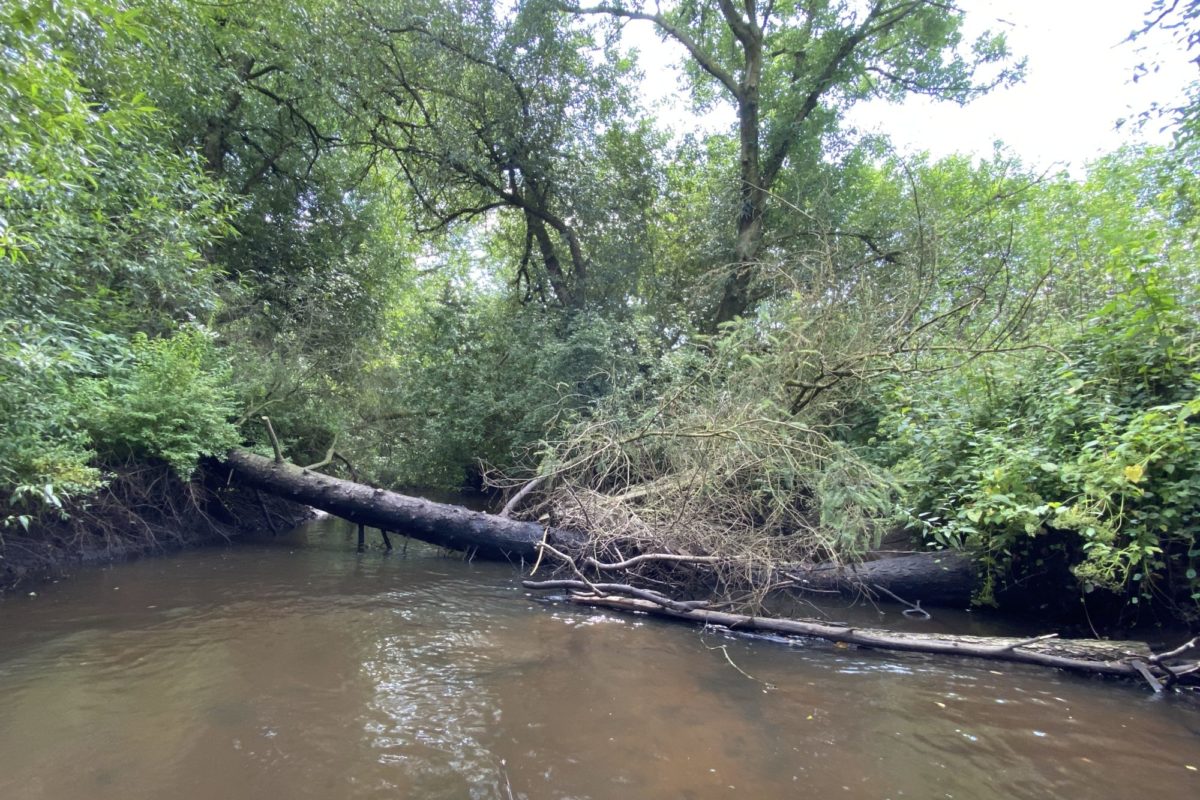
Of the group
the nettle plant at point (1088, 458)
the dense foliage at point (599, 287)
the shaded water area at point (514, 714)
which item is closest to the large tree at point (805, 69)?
the dense foliage at point (599, 287)

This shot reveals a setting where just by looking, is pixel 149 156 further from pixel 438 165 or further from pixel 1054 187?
pixel 1054 187

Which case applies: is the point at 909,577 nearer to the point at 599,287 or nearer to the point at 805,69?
the point at 599,287

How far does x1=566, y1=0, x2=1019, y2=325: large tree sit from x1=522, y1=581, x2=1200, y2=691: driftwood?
7.09 metres

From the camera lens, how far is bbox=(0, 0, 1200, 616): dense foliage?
484cm

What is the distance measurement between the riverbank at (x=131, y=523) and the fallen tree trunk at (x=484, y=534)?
0.69 meters

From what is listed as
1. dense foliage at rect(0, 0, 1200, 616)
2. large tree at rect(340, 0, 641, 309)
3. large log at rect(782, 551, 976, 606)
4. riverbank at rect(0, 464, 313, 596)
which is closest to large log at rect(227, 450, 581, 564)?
dense foliage at rect(0, 0, 1200, 616)

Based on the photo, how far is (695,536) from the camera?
6.35 m

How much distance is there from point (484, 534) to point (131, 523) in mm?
4429

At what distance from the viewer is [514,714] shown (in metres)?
3.58

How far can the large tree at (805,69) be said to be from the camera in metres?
11.5

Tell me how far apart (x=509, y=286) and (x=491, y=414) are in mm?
4134

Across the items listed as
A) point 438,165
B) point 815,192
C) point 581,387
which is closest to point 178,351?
point 581,387

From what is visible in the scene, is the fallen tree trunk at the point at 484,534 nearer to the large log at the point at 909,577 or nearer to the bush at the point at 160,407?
the large log at the point at 909,577

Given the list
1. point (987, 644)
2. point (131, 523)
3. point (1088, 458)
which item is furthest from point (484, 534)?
point (1088, 458)
